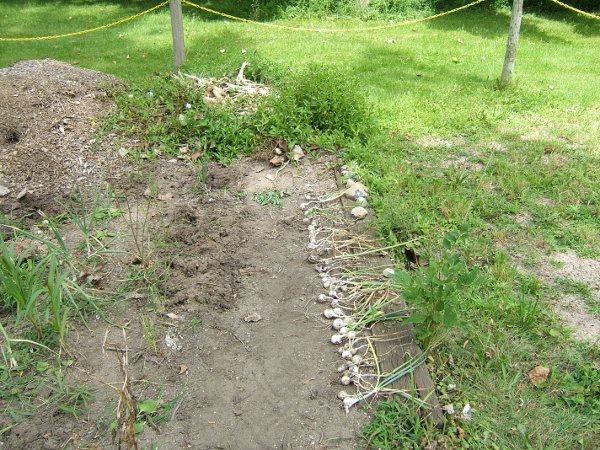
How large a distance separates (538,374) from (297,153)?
9.47 feet

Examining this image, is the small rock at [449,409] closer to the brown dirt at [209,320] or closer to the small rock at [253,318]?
the brown dirt at [209,320]

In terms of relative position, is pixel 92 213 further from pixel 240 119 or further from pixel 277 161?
pixel 240 119

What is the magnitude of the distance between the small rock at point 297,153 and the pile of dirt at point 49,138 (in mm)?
1564

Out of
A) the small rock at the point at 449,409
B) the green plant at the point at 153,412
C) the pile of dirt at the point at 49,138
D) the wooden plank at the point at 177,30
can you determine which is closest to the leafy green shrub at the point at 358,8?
the wooden plank at the point at 177,30

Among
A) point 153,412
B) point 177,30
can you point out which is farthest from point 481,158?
point 177,30

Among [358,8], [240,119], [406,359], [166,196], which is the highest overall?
[358,8]

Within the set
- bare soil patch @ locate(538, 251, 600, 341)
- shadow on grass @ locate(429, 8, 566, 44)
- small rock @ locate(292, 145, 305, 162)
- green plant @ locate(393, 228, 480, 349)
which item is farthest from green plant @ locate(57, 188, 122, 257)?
shadow on grass @ locate(429, 8, 566, 44)

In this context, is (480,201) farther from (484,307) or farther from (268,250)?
(268,250)

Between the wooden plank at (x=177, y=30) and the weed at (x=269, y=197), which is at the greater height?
the wooden plank at (x=177, y=30)

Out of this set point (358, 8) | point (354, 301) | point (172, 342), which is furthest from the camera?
point (358, 8)

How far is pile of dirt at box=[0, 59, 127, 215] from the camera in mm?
4660

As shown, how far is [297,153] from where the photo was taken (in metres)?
5.07

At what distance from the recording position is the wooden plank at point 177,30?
6395mm

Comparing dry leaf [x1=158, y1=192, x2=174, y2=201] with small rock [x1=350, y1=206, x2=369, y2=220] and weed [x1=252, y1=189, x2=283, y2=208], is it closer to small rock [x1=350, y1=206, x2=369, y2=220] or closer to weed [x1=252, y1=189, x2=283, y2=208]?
weed [x1=252, y1=189, x2=283, y2=208]
